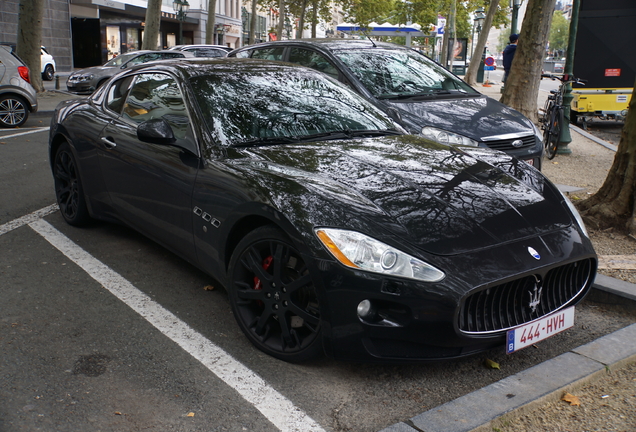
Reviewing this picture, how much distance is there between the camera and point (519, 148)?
6.95 metres

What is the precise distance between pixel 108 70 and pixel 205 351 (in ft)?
60.9

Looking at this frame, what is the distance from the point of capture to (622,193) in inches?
215

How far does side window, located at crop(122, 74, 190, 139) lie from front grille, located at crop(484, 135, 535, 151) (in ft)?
11.5

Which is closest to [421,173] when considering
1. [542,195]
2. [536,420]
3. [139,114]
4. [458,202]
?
[458,202]

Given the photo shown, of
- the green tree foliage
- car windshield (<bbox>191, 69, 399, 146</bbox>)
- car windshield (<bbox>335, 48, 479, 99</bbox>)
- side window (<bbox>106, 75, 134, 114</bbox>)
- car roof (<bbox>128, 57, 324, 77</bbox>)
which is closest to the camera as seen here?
car windshield (<bbox>191, 69, 399, 146</bbox>)

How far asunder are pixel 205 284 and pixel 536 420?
8.11 feet

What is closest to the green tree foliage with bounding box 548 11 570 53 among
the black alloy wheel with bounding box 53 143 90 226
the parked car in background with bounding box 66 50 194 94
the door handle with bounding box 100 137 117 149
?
the parked car in background with bounding box 66 50 194 94

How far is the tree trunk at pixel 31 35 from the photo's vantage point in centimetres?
1931

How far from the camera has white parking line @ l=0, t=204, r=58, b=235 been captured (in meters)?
5.73

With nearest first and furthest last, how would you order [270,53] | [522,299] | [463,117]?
1. [522,299]
2. [463,117]
3. [270,53]

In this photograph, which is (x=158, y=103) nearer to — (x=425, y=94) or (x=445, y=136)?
(x=445, y=136)

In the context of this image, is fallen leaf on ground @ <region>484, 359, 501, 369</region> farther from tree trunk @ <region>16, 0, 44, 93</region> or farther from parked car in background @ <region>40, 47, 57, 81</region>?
→ parked car in background @ <region>40, 47, 57, 81</region>

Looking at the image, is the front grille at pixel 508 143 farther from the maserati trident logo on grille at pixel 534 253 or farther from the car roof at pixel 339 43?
the maserati trident logo on grille at pixel 534 253

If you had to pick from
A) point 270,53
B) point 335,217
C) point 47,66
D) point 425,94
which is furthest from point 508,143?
point 47,66
